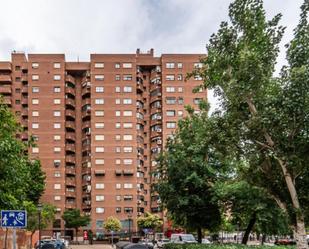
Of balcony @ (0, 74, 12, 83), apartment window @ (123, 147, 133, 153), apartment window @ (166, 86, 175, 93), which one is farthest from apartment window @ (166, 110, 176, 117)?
balcony @ (0, 74, 12, 83)

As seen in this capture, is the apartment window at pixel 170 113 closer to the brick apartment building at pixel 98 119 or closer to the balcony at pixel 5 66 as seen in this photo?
the brick apartment building at pixel 98 119

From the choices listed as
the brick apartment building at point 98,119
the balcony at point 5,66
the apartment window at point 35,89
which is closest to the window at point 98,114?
the brick apartment building at point 98,119

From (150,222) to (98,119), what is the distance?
23.4 m

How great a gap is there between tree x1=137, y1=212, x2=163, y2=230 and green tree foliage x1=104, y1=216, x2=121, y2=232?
162 inches

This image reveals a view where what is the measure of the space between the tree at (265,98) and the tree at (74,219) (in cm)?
7662

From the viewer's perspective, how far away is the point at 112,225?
93.4m

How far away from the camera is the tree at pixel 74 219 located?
9375 cm

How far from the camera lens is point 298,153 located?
18969mm

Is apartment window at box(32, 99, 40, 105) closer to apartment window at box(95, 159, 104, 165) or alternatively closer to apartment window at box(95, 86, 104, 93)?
apartment window at box(95, 86, 104, 93)

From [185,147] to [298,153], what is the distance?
1488cm

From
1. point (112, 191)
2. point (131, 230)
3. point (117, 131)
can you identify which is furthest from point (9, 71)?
point (131, 230)

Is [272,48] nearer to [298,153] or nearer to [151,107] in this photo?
[298,153]

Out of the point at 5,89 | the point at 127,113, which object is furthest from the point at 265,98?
the point at 5,89

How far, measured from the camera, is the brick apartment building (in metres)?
Result: 101
